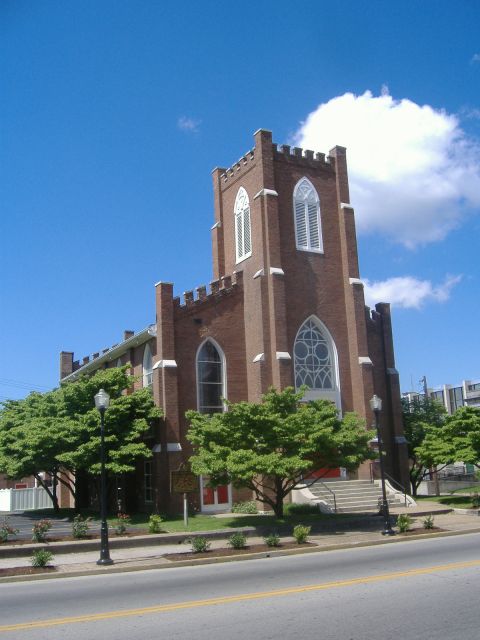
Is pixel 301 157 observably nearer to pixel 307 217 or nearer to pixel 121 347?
pixel 307 217

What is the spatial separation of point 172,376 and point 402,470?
40.6ft

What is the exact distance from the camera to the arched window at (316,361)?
102 feet

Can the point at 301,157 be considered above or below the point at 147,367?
above

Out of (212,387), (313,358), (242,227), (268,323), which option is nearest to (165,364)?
(212,387)

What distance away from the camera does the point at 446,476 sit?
4781 centimetres

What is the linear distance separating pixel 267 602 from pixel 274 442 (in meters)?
11.4

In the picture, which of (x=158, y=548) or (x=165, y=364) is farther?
(x=165, y=364)

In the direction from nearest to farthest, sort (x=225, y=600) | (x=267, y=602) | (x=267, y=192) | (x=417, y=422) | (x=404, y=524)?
(x=267, y=602) < (x=225, y=600) < (x=404, y=524) < (x=267, y=192) < (x=417, y=422)

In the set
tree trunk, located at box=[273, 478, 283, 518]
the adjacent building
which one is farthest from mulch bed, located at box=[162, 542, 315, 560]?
the adjacent building

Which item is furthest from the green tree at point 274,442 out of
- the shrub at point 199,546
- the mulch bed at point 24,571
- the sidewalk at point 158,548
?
the mulch bed at point 24,571

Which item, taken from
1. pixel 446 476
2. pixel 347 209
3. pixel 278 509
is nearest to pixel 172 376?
pixel 278 509

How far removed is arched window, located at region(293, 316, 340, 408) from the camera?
31.0 meters

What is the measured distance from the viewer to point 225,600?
10.4m

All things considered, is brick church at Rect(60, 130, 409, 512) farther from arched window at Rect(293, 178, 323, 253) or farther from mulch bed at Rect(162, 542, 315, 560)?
mulch bed at Rect(162, 542, 315, 560)
